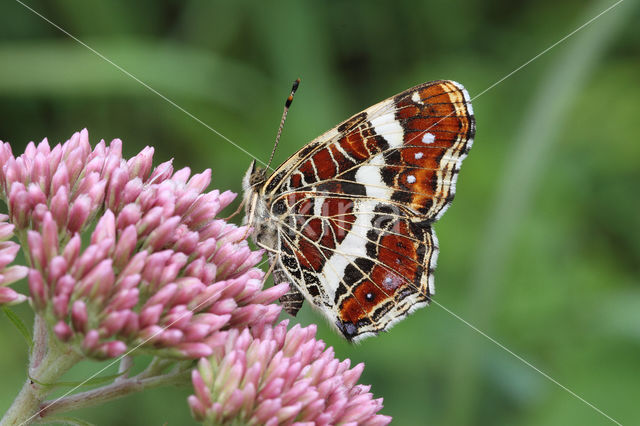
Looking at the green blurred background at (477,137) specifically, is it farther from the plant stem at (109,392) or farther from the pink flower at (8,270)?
the pink flower at (8,270)

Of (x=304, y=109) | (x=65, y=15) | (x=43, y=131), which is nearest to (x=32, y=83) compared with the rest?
(x=43, y=131)

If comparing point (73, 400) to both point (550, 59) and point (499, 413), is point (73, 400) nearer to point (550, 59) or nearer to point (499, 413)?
point (499, 413)

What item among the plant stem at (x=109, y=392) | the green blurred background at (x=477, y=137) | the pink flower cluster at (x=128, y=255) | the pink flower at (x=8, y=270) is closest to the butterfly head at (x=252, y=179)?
the pink flower cluster at (x=128, y=255)

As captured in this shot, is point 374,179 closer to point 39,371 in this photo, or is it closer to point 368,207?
point 368,207

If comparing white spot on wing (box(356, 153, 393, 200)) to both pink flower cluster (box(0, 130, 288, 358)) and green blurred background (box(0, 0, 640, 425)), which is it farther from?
green blurred background (box(0, 0, 640, 425))

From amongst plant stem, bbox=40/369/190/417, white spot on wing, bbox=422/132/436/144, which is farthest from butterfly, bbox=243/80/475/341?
plant stem, bbox=40/369/190/417
